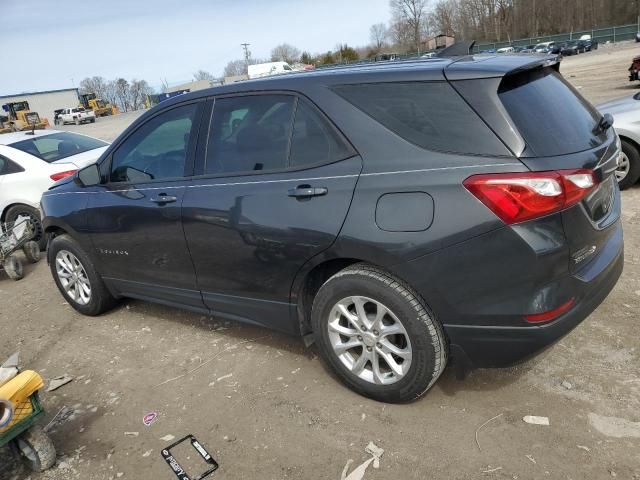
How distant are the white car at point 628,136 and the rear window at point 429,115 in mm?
4155

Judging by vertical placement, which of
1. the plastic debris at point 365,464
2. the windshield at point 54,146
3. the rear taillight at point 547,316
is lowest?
the plastic debris at point 365,464

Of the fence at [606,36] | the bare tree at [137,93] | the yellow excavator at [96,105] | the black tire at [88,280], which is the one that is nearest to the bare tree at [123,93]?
the bare tree at [137,93]

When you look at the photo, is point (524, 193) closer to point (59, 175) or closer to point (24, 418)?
point (24, 418)

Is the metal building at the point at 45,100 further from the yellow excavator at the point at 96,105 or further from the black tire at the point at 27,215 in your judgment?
the black tire at the point at 27,215

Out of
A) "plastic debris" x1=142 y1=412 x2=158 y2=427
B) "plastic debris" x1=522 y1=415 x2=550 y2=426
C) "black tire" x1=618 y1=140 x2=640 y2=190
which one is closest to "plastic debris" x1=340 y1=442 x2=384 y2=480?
"plastic debris" x1=522 y1=415 x2=550 y2=426

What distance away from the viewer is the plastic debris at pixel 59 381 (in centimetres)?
359

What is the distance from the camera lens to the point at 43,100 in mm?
83312

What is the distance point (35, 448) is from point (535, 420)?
8.62ft

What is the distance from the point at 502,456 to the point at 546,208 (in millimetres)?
1199

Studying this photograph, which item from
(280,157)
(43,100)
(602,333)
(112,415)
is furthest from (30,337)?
(43,100)

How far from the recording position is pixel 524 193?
7.30ft

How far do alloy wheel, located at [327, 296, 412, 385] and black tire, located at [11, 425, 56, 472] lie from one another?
1.63m

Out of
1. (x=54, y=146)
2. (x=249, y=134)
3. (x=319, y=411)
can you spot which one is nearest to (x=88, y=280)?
(x=249, y=134)

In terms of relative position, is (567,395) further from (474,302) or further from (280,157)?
(280,157)
